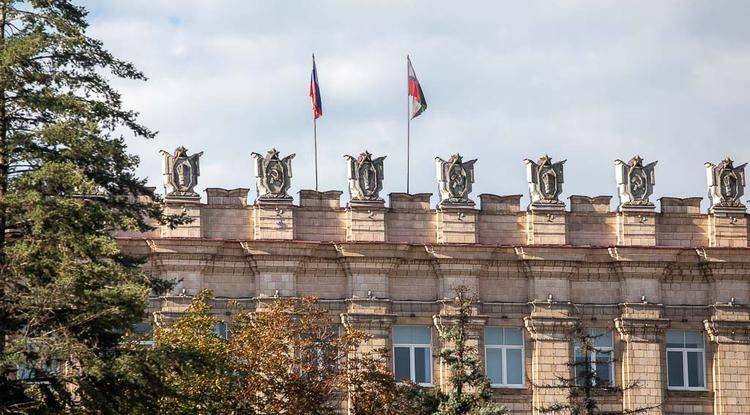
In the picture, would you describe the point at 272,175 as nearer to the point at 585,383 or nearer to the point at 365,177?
the point at 365,177

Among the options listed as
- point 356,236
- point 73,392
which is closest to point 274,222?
point 356,236

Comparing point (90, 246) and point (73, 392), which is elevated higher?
point (90, 246)

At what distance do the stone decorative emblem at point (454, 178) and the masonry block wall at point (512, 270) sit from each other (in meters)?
0.51

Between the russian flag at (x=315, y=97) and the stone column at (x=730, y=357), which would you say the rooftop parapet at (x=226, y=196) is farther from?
the stone column at (x=730, y=357)

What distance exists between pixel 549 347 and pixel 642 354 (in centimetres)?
368

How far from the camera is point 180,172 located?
291ft

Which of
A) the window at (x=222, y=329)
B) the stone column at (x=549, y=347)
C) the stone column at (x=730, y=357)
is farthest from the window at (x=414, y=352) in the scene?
the stone column at (x=730, y=357)

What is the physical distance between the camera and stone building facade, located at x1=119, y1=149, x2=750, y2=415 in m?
89.7

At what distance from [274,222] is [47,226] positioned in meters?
28.1

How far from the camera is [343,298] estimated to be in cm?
9044

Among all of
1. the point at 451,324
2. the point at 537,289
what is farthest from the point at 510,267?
the point at 451,324

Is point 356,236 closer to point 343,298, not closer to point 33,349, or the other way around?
point 343,298

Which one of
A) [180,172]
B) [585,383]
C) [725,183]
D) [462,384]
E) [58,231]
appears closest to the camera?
[58,231]

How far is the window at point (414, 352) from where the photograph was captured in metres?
90.9
